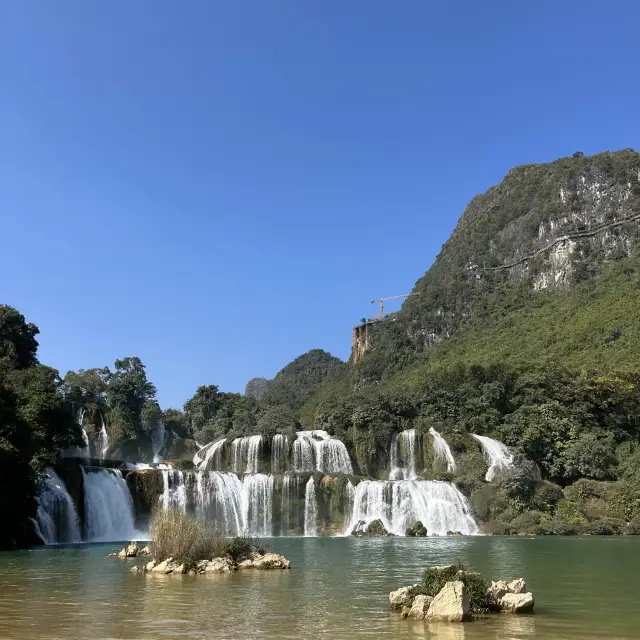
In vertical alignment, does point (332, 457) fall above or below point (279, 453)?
below

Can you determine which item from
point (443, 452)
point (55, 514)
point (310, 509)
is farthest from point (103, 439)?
point (443, 452)

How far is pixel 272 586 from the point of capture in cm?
1453

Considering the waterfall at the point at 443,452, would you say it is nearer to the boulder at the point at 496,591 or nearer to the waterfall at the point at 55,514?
the waterfall at the point at 55,514

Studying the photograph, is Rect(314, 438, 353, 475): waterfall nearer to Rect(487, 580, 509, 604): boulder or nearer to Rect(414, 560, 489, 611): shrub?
Rect(414, 560, 489, 611): shrub

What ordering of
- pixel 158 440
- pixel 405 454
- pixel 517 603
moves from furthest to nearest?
1. pixel 158 440
2. pixel 405 454
3. pixel 517 603

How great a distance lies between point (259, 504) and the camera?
42.7m

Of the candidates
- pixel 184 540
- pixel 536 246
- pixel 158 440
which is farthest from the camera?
pixel 536 246

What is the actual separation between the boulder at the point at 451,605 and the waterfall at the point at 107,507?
30474 mm

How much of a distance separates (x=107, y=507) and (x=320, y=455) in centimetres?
1725

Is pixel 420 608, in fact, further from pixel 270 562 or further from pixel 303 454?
pixel 303 454

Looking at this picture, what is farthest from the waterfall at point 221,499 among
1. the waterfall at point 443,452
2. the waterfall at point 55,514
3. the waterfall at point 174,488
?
the waterfall at point 443,452

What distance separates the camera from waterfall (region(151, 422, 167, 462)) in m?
71.5

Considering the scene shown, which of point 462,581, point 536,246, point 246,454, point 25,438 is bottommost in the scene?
point 462,581

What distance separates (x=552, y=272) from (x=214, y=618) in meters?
95.9
